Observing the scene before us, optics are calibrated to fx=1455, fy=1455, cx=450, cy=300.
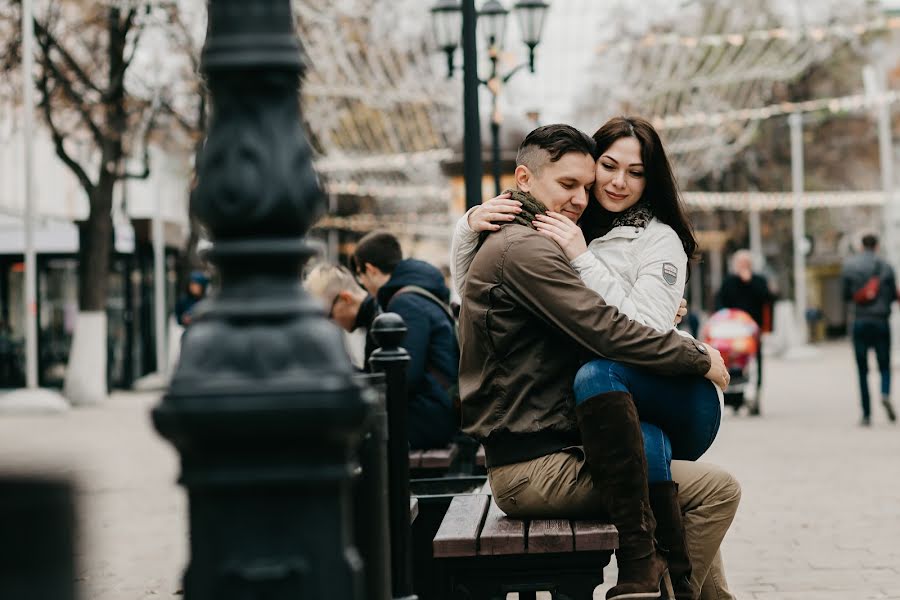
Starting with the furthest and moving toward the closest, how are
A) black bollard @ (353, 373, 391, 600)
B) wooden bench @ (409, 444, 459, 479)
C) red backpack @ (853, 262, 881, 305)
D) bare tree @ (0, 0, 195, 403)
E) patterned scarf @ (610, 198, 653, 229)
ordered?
bare tree @ (0, 0, 195, 403), red backpack @ (853, 262, 881, 305), wooden bench @ (409, 444, 459, 479), patterned scarf @ (610, 198, 653, 229), black bollard @ (353, 373, 391, 600)

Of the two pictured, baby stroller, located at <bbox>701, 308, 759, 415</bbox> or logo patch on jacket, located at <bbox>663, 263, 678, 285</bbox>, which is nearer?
logo patch on jacket, located at <bbox>663, 263, 678, 285</bbox>

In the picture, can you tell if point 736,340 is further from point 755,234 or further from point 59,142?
point 755,234

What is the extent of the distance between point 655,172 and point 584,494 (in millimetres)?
1198

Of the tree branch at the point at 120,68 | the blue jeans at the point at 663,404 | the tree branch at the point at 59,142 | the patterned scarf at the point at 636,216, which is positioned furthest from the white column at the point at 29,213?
the blue jeans at the point at 663,404

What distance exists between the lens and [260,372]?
2400 mm

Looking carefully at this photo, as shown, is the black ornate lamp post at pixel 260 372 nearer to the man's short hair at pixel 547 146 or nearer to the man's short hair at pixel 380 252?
the man's short hair at pixel 547 146

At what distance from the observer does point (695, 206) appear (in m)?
45.1

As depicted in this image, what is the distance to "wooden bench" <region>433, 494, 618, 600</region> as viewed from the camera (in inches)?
161

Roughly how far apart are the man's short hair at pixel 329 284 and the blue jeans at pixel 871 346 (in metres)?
8.75

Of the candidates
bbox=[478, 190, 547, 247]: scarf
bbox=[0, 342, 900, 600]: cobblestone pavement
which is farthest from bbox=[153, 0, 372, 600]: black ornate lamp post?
bbox=[478, 190, 547, 247]: scarf

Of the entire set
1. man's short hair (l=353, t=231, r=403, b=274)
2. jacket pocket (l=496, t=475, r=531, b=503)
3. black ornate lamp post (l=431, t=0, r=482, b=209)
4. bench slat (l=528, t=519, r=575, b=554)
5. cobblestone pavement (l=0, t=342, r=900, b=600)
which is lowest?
cobblestone pavement (l=0, t=342, r=900, b=600)

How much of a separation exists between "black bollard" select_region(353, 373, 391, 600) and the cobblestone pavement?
51 centimetres

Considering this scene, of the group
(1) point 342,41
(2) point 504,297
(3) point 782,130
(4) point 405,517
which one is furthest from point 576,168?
(3) point 782,130

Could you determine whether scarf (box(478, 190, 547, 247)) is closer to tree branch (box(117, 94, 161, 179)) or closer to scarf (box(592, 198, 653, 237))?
scarf (box(592, 198, 653, 237))
